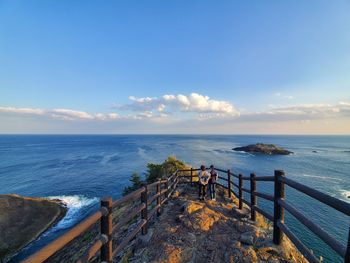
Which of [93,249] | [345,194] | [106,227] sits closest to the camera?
[93,249]

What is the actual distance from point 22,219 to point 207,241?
22292 millimetres

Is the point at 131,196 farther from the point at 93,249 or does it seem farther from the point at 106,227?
the point at 93,249

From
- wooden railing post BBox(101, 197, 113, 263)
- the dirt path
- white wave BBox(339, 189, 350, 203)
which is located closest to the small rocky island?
white wave BBox(339, 189, 350, 203)

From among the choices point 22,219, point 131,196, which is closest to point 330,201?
point 131,196

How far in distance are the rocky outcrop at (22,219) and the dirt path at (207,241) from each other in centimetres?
1786

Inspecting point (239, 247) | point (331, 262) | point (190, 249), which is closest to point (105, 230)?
point (190, 249)

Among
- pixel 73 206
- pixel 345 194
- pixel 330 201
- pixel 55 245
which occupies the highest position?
pixel 330 201

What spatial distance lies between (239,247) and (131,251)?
279 centimetres

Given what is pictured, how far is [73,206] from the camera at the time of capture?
2641 centimetres

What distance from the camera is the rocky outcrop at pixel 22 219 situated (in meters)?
17.9

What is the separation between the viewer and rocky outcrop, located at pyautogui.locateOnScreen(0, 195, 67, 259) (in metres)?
17.9

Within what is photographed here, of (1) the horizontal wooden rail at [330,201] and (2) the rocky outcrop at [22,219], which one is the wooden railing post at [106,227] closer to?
(1) the horizontal wooden rail at [330,201]

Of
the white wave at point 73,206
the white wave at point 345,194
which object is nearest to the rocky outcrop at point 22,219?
the white wave at point 73,206

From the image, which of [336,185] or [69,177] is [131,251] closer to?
[336,185]
